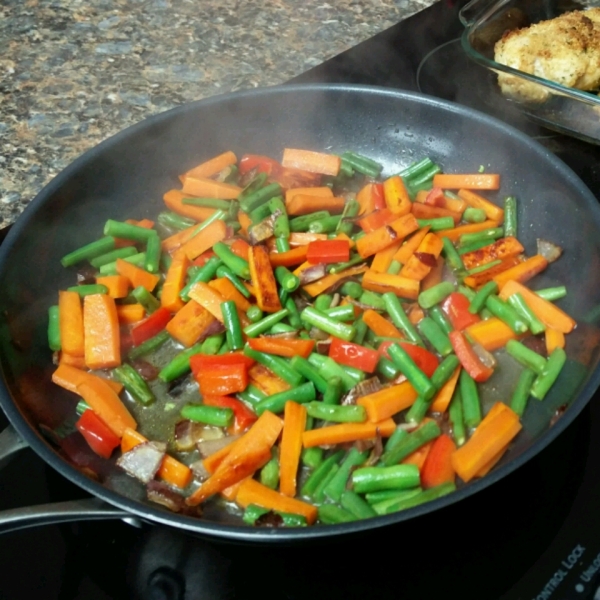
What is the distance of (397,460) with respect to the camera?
5.03 feet

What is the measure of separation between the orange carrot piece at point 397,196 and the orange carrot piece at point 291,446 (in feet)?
2.63

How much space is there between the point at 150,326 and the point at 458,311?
2.94ft

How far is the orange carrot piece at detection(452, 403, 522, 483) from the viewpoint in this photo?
4.86 ft

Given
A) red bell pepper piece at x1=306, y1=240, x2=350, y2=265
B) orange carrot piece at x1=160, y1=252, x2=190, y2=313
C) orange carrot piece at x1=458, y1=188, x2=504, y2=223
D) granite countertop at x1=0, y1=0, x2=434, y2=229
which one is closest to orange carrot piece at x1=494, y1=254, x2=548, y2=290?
orange carrot piece at x1=458, y1=188, x2=504, y2=223

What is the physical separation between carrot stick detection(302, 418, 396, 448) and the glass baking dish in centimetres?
125

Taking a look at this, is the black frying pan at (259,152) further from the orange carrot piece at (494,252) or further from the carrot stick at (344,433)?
the carrot stick at (344,433)

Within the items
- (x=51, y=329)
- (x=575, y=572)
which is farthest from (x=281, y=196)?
(x=575, y=572)

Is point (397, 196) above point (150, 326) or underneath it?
above

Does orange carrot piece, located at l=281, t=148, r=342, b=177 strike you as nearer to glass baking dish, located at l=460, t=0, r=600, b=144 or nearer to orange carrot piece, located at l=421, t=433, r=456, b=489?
glass baking dish, located at l=460, t=0, r=600, b=144

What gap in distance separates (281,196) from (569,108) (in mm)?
1036

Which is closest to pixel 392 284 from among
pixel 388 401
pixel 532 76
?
pixel 388 401

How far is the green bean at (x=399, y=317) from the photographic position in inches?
72.5

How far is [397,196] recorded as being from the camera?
213cm

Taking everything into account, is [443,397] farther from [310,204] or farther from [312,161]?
[312,161]
